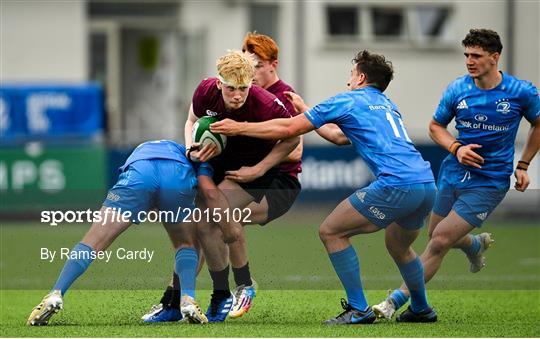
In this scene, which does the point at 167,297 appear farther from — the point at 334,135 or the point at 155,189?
the point at 334,135

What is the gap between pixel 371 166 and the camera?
30.6ft

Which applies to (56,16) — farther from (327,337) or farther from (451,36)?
(327,337)

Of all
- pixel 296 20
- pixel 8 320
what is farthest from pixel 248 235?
pixel 296 20

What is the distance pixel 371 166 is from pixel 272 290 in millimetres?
1294

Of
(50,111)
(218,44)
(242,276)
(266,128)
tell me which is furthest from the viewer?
(218,44)

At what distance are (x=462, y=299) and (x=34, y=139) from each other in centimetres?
1026

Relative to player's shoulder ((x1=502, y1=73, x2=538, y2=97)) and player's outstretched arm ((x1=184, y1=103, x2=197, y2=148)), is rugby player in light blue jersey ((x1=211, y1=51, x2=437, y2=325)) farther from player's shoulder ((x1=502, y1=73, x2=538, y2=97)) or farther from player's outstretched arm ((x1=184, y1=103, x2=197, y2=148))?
player's shoulder ((x1=502, y1=73, x2=538, y2=97))

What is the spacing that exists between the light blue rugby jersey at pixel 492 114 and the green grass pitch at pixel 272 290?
606mm

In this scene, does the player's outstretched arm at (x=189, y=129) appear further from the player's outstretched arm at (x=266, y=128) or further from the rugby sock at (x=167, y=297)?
the rugby sock at (x=167, y=297)

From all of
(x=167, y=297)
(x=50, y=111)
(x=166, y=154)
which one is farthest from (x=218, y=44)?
(x=166, y=154)

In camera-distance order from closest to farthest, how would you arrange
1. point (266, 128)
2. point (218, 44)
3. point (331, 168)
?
point (266, 128) → point (331, 168) → point (218, 44)

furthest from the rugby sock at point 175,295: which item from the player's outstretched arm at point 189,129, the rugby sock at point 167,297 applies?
the player's outstretched arm at point 189,129

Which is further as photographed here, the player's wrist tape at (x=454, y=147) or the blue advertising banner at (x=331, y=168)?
the blue advertising banner at (x=331, y=168)

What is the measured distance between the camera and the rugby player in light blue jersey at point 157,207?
9.10m
